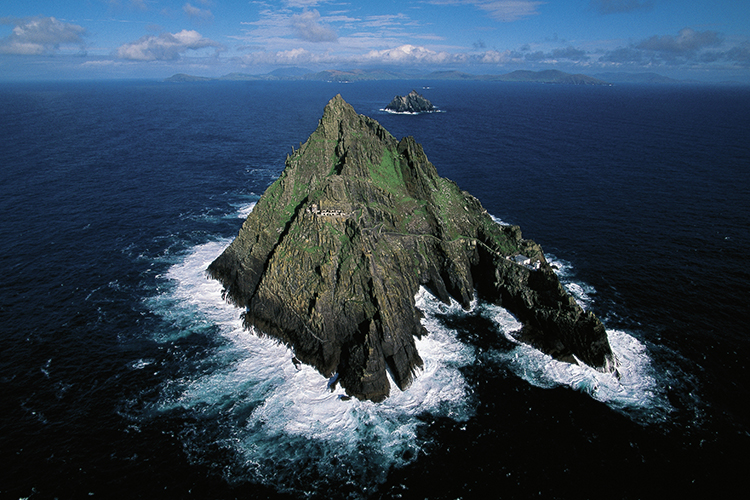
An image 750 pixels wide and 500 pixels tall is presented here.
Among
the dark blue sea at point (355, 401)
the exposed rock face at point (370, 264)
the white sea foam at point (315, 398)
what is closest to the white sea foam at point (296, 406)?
the white sea foam at point (315, 398)

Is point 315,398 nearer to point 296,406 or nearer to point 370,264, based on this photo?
point 296,406

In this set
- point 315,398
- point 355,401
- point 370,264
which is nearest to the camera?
point 355,401

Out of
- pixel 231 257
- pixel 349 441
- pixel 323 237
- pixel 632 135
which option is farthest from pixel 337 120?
pixel 632 135

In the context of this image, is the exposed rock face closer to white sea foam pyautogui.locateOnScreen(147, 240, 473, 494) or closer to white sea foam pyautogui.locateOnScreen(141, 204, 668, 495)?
white sea foam pyautogui.locateOnScreen(147, 240, 473, 494)

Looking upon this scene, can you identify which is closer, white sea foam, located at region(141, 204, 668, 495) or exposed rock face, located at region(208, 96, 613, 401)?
white sea foam, located at region(141, 204, 668, 495)

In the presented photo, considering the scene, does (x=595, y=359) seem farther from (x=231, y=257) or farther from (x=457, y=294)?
(x=231, y=257)

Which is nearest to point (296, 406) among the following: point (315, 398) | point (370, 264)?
point (315, 398)

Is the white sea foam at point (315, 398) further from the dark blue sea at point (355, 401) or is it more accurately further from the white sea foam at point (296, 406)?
the dark blue sea at point (355, 401)

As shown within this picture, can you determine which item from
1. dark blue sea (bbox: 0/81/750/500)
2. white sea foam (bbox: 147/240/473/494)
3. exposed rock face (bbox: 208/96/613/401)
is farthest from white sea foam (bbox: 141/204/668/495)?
exposed rock face (bbox: 208/96/613/401)

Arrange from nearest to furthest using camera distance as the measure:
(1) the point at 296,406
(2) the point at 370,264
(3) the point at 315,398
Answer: (1) the point at 296,406
(3) the point at 315,398
(2) the point at 370,264
